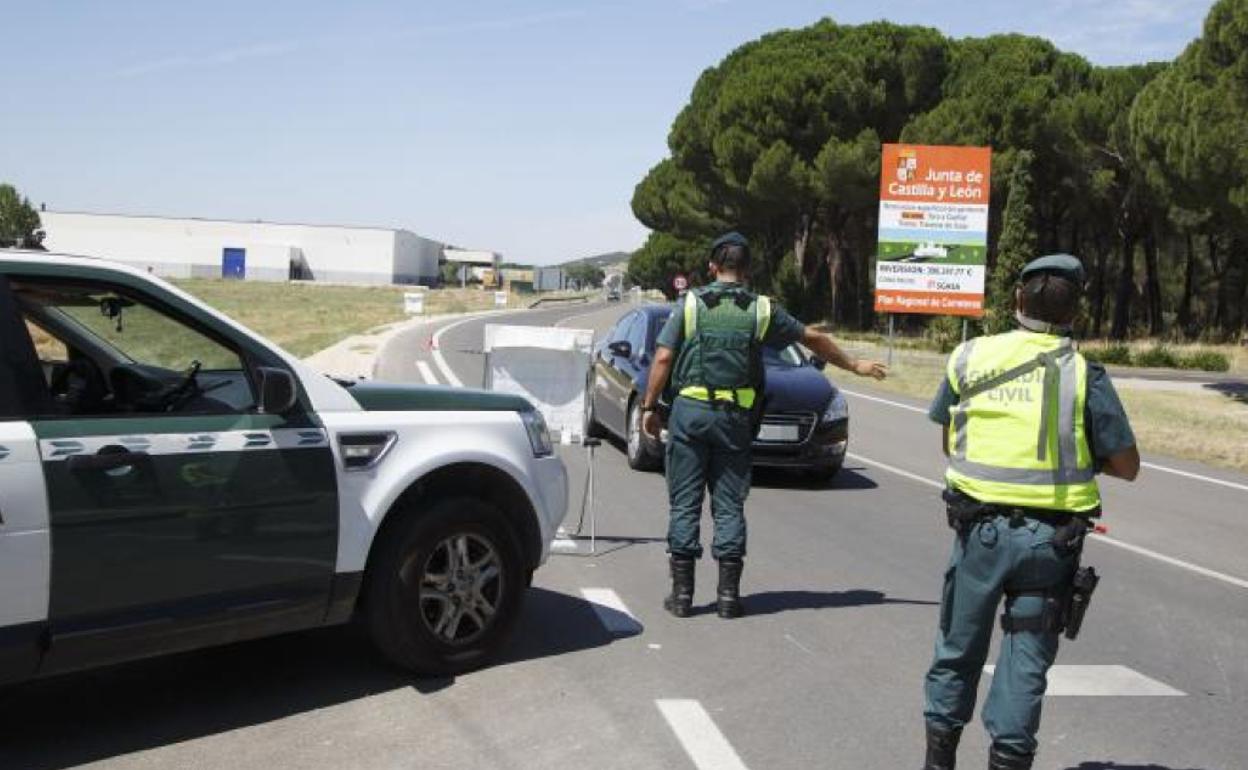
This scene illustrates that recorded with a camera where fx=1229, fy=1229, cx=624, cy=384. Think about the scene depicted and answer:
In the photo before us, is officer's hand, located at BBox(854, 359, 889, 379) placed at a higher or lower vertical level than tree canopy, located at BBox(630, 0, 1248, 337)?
lower

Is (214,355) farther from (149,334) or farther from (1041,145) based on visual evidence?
(1041,145)

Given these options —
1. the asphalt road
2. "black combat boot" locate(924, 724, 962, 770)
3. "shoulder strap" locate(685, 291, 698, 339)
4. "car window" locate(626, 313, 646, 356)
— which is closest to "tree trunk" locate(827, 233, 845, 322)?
"car window" locate(626, 313, 646, 356)

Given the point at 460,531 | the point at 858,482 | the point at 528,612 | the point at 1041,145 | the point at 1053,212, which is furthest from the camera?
the point at 1053,212

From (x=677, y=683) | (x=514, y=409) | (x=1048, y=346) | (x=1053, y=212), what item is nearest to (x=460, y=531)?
(x=514, y=409)

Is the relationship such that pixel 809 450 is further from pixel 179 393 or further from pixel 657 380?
pixel 179 393

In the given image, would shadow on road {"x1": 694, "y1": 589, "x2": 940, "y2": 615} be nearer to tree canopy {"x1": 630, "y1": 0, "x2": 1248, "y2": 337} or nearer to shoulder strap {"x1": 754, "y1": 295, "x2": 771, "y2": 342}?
shoulder strap {"x1": 754, "y1": 295, "x2": 771, "y2": 342}

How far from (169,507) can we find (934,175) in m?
25.7

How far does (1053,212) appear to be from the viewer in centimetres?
4828

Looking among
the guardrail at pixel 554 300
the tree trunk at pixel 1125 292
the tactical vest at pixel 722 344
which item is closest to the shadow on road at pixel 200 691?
the tactical vest at pixel 722 344

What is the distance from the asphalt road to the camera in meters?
4.41

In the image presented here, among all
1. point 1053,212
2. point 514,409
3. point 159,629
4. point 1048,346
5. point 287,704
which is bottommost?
point 287,704

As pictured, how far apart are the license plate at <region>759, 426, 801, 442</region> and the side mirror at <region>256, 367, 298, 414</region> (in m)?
6.76

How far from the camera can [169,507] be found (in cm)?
424

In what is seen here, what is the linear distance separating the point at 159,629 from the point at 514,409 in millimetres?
1869
